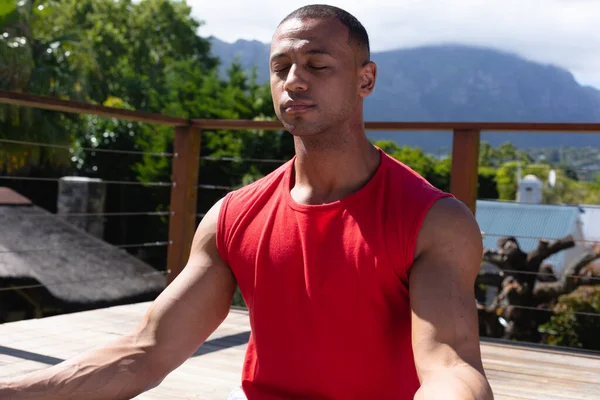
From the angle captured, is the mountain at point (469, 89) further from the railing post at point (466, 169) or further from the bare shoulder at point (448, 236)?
the bare shoulder at point (448, 236)

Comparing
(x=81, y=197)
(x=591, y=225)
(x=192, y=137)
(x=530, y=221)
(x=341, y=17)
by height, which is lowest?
(x=591, y=225)

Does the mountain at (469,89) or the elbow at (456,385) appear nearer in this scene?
the elbow at (456,385)

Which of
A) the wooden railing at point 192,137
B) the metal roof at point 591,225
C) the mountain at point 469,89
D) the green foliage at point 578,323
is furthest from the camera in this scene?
the mountain at point 469,89

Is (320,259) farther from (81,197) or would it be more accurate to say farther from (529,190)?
(529,190)

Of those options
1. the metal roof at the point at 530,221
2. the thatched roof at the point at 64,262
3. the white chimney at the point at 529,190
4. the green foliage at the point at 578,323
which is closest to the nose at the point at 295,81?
the green foliage at the point at 578,323

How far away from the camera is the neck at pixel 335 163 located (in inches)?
48.1

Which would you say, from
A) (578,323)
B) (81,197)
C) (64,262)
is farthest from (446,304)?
(81,197)

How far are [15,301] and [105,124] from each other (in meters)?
7.40

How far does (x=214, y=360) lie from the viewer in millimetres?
2654

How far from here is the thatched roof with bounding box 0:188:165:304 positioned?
39.8 ft

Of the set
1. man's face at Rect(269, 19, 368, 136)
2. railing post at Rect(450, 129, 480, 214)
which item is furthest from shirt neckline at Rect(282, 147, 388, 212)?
railing post at Rect(450, 129, 480, 214)

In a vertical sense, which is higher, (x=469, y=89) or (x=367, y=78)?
(x=469, y=89)

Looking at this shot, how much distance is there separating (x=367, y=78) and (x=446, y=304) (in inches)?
14.6

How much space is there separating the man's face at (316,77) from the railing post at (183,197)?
9.47 ft
